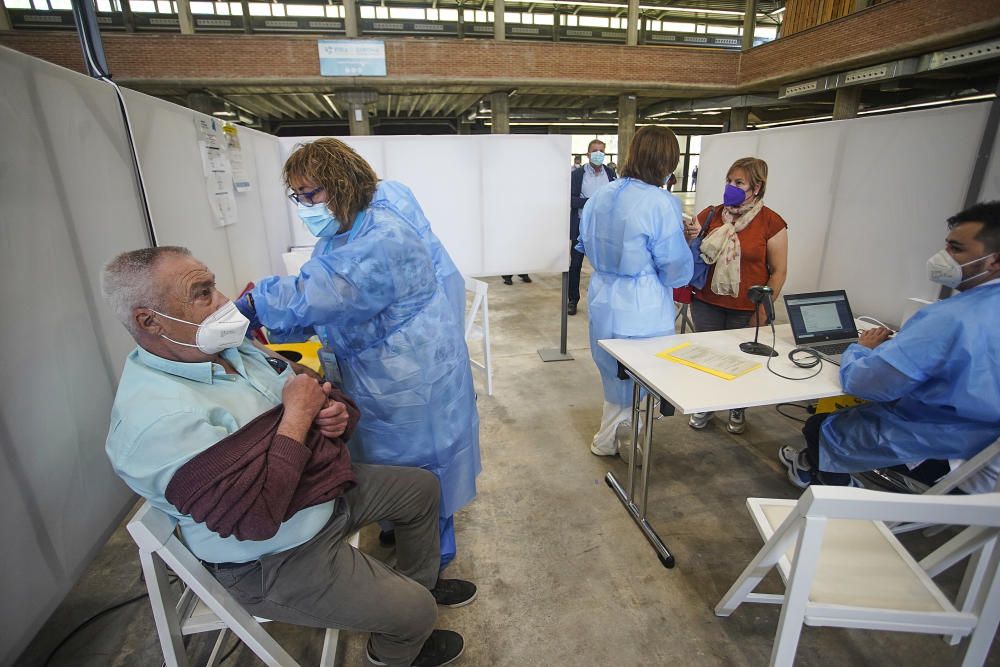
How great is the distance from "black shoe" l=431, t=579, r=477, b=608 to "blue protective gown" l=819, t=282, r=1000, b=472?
1.36 meters

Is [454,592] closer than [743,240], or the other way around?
[454,592]

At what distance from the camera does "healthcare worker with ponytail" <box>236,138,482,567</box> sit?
3.97 ft

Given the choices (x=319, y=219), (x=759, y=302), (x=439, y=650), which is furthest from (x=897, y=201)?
(x=439, y=650)

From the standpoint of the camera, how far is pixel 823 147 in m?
2.55

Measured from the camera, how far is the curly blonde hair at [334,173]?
128 cm

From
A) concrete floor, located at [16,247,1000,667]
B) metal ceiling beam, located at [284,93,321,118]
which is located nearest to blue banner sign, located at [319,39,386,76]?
metal ceiling beam, located at [284,93,321,118]

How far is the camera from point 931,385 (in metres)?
1.33

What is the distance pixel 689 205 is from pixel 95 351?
12.1m

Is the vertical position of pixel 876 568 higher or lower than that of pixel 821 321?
lower

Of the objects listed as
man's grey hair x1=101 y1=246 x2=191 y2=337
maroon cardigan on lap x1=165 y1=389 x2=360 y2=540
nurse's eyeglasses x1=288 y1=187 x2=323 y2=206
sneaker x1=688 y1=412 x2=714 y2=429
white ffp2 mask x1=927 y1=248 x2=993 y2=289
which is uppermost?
nurse's eyeglasses x1=288 y1=187 x2=323 y2=206

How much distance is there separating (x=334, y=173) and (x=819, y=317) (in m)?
1.84

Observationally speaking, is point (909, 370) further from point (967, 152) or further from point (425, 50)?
point (425, 50)

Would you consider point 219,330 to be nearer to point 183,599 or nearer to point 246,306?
point 246,306

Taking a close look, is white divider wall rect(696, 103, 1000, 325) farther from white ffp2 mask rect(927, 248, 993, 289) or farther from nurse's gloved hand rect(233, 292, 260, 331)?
nurse's gloved hand rect(233, 292, 260, 331)
